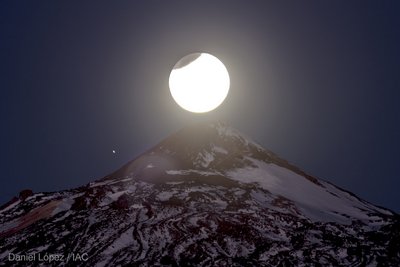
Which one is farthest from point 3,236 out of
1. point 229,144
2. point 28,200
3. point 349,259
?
point 229,144

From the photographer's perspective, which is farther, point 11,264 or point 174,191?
point 174,191

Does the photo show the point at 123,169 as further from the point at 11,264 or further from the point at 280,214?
the point at 11,264

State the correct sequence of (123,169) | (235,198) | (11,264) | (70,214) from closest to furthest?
(11,264) < (70,214) < (235,198) < (123,169)

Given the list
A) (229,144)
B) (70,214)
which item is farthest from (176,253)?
(229,144)

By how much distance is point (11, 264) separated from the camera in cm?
5547

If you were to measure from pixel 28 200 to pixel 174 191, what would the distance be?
26551 mm

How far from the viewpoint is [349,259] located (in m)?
58.1

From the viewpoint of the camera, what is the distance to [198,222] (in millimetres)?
66125

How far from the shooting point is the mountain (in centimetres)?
5709

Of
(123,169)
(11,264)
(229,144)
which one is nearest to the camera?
(11,264)

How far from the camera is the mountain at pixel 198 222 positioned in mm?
57094

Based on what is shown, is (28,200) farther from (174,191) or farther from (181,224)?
(181,224)

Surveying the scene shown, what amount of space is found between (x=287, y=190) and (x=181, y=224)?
3335 cm

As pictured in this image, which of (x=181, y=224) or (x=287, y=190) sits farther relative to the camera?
(x=287, y=190)
